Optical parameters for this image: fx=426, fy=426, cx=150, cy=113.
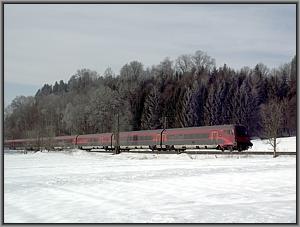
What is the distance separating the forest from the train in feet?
13.9

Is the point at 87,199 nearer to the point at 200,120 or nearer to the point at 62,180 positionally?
the point at 62,180

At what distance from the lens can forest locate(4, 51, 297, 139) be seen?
263 feet

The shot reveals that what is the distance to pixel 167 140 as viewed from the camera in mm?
54656

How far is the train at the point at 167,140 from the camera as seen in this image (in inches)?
1844

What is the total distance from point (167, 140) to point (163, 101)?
1805 inches

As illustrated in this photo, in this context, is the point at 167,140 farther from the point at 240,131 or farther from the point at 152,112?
the point at 152,112

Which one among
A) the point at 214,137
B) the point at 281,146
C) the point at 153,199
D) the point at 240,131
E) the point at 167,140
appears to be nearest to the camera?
the point at 153,199

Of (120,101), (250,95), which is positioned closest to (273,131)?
(250,95)

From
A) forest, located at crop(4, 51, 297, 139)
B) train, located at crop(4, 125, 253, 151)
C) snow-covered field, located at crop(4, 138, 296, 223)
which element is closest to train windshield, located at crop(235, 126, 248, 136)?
train, located at crop(4, 125, 253, 151)

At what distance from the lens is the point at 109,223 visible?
9.90 meters

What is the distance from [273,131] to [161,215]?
31624mm

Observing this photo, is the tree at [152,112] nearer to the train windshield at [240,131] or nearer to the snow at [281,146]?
the snow at [281,146]

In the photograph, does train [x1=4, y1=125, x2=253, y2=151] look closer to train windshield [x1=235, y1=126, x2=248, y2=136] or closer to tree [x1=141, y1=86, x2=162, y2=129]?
train windshield [x1=235, y1=126, x2=248, y2=136]

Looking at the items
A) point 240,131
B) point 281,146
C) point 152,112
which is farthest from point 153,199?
point 152,112
